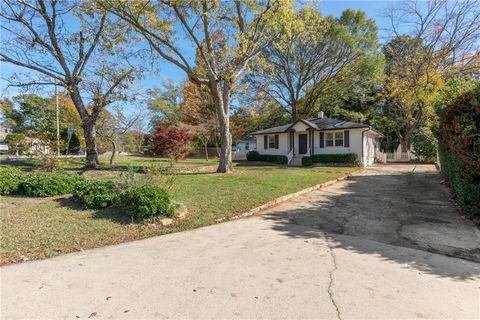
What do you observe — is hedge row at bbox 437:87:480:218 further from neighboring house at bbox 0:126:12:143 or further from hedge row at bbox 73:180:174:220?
neighboring house at bbox 0:126:12:143

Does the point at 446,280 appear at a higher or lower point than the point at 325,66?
lower

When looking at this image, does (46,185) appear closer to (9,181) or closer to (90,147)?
(9,181)

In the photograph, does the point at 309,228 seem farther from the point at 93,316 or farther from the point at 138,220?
the point at 93,316

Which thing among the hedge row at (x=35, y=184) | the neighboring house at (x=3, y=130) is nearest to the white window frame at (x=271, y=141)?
the hedge row at (x=35, y=184)

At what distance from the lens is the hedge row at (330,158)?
2117cm

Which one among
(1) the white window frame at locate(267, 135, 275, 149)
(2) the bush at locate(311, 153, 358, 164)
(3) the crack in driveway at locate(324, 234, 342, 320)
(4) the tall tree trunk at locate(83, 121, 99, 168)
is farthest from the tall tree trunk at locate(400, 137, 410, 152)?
(3) the crack in driveway at locate(324, 234, 342, 320)

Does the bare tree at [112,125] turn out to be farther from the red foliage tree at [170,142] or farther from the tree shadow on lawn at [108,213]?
the tree shadow on lawn at [108,213]

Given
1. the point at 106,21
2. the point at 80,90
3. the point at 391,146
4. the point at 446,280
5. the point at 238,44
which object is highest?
the point at 106,21

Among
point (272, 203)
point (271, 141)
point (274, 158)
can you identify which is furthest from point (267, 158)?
point (272, 203)

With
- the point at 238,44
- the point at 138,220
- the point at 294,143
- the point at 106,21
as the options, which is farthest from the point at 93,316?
the point at 294,143

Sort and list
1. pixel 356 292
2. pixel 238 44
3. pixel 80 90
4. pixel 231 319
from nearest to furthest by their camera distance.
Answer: pixel 231 319, pixel 356 292, pixel 238 44, pixel 80 90

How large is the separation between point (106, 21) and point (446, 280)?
16.3 m

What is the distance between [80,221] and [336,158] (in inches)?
766

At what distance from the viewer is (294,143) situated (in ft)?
82.8
